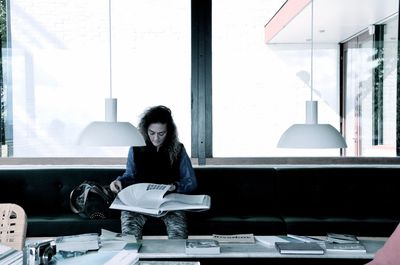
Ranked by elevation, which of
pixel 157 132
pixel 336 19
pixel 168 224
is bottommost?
pixel 168 224

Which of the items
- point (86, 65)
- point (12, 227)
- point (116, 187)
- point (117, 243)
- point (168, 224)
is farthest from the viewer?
point (86, 65)

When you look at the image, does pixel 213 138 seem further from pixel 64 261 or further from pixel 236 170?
pixel 64 261

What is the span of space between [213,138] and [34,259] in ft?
10.0

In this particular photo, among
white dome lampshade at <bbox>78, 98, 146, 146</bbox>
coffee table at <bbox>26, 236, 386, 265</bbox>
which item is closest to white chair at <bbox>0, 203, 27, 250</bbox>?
white dome lampshade at <bbox>78, 98, 146, 146</bbox>

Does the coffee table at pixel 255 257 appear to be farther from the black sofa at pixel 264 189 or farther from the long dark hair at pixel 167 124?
the black sofa at pixel 264 189

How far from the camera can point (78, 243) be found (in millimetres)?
2203

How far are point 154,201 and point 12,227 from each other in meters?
1.03

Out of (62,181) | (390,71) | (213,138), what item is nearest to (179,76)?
(213,138)

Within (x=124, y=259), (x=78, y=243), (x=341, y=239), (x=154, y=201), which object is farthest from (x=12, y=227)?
(x=341, y=239)

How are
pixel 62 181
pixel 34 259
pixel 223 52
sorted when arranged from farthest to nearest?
1. pixel 223 52
2. pixel 62 181
3. pixel 34 259

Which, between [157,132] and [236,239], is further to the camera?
[157,132]

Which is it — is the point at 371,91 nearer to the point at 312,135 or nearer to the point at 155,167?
the point at 155,167

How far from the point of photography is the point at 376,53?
215 inches

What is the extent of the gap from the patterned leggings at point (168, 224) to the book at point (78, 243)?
751 mm
